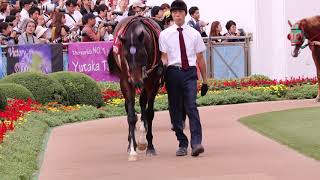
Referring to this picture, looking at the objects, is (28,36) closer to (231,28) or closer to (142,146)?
(231,28)

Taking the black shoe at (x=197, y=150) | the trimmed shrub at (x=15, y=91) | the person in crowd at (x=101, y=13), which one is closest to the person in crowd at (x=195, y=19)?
the person in crowd at (x=101, y=13)


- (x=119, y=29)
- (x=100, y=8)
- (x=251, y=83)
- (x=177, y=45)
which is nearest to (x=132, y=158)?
(x=177, y=45)

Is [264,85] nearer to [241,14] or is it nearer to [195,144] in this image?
[241,14]

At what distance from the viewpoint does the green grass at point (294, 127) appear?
12647mm

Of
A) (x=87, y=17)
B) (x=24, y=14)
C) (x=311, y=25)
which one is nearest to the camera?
(x=311, y=25)

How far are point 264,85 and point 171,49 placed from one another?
1177 cm

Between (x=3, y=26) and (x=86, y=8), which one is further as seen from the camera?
(x=86, y=8)

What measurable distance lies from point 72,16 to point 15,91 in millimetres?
6039

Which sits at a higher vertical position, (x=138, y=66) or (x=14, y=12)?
(x=14, y=12)

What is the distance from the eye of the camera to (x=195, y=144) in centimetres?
→ 1240

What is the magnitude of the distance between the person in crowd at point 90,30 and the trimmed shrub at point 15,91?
15.3ft

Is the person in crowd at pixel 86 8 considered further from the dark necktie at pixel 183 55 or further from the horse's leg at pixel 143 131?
the dark necktie at pixel 183 55

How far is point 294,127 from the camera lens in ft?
49.7

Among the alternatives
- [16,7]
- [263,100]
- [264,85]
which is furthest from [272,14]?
[16,7]
